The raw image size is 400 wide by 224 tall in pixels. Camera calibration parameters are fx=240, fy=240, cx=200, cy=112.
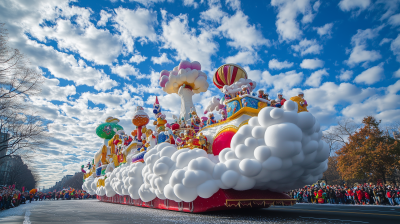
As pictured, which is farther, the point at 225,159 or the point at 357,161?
the point at 357,161

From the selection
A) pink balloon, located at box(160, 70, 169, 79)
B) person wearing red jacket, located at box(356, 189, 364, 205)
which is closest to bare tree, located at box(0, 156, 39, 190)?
pink balloon, located at box(160, 70, 169, 79)

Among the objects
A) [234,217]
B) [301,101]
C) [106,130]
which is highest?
[106,130]

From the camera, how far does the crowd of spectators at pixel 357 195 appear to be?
15.0 metres

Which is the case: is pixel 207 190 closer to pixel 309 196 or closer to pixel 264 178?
pixel 264 178

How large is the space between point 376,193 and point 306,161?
12061 mm

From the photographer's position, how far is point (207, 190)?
306 inches

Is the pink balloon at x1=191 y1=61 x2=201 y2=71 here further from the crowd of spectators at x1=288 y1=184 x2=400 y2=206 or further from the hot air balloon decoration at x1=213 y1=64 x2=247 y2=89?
the crowd of spectators at x1=288 y1=184 x2=400 y2=206

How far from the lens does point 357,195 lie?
16594 millimetres

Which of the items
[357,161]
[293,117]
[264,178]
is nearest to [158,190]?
[264,178]

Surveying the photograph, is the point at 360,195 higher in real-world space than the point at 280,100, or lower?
lower

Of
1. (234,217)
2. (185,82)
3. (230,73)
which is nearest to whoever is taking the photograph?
(234,217)

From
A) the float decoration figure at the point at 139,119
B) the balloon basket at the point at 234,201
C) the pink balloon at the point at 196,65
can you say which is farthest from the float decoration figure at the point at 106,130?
the balloon basket at the point at 234,201

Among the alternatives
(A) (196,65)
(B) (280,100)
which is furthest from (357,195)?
(A) (196,65)

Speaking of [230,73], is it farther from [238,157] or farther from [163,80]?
[163,80]
